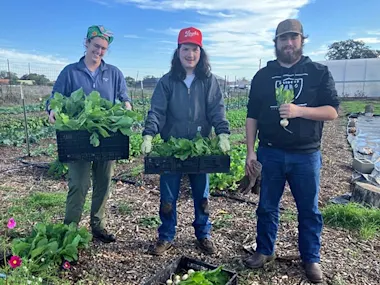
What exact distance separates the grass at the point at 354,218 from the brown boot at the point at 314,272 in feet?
3.71

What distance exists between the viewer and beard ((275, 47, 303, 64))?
8.93 ft

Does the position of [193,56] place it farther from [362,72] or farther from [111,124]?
[362,72]

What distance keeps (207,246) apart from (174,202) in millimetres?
520

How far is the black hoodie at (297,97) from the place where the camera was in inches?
108

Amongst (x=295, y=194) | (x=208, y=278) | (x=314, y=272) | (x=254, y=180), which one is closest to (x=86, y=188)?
(x=208, y=278)

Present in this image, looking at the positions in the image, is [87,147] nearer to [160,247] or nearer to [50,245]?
[50,245]

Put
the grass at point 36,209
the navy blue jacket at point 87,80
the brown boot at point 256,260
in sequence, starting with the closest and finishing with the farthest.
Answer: the brown boot at point 256,260 → the navy blue jacket at point 87,80 → the grass at point 36,209

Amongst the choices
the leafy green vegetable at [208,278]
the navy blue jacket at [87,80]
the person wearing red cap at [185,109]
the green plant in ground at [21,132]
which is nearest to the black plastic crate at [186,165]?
the person wearing red cap at [185,109]

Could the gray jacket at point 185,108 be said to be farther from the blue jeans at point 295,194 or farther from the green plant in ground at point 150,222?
the green plant in ground at point 150,222

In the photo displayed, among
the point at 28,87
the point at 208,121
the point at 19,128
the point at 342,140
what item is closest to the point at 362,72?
the point at 342,140

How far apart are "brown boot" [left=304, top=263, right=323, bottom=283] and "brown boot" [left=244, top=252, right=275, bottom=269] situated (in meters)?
0.34

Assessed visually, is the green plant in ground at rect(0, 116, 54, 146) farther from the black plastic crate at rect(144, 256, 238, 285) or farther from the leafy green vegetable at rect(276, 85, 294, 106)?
the leafy green vegetable at rect(276, 85, 294, 106)

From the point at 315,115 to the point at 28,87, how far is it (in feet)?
82.1

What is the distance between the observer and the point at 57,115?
9.34ft
